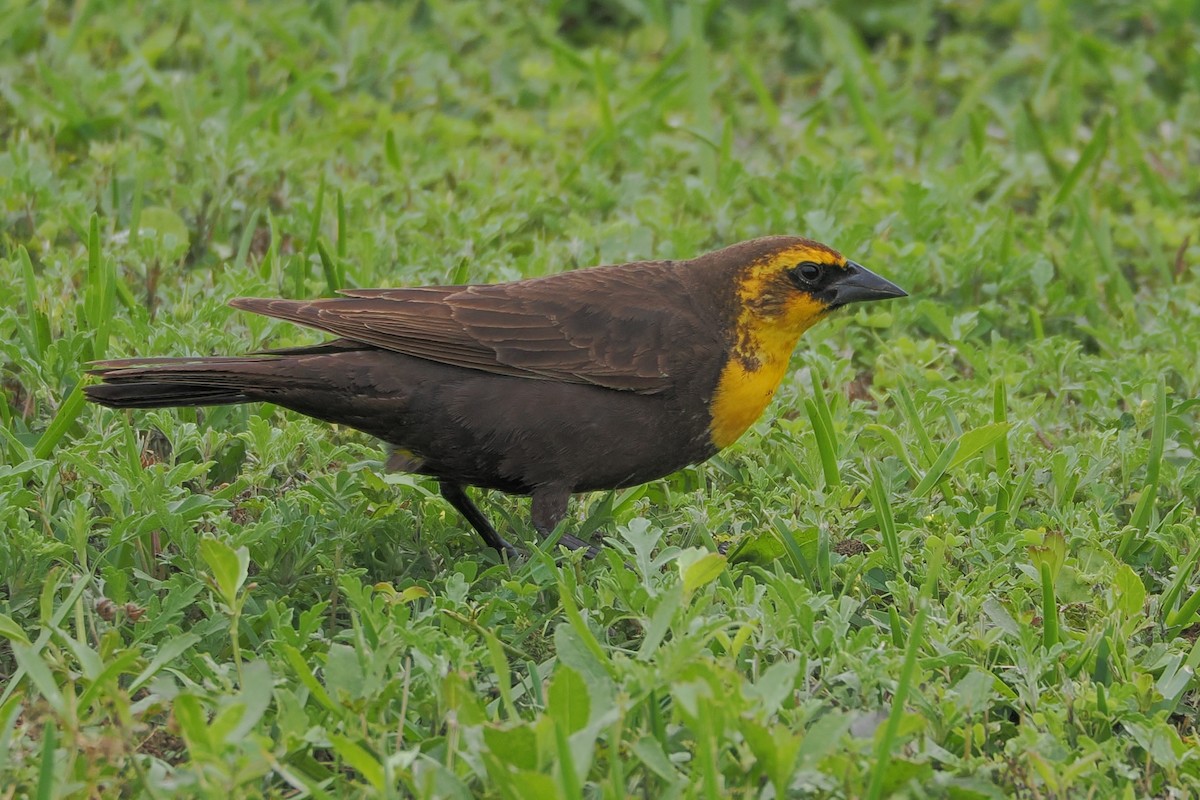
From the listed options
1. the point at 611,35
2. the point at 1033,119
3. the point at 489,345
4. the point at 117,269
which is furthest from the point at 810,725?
the point at 611,35

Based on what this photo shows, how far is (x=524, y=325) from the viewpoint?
199 inches

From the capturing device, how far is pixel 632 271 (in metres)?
5.42

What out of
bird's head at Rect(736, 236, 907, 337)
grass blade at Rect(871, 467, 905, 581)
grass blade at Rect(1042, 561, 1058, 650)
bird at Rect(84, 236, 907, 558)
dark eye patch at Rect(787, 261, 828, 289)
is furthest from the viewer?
dark eye patch at Rect(787, 261, 828, 289)

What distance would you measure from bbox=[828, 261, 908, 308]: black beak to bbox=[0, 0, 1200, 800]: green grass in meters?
0.31

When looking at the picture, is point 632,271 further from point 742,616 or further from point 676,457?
point 742,616

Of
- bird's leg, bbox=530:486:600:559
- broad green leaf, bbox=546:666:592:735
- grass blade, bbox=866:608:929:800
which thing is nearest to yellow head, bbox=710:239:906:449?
bird's leg, bbox=530:486:600:559

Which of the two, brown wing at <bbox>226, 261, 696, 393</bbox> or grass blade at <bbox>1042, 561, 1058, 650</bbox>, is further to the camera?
brown wing at <bbox>226, 261, 696, 393</bbox>

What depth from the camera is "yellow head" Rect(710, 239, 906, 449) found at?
5.10 m

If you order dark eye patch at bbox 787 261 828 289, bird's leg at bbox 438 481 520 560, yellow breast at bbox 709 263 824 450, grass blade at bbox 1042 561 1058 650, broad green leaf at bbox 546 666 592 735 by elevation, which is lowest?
bird's leg at bbox 438 481 520 560

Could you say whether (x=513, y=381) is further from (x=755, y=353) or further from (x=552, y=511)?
(x=755, y=353)

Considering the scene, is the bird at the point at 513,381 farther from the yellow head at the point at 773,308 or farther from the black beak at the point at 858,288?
the black beak at the point at 858,288

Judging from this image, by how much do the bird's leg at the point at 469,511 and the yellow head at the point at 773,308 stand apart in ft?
2.49

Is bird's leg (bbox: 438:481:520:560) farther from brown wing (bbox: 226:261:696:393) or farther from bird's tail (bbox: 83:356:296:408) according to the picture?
bird's tail (bbox: 83:356:296:408)

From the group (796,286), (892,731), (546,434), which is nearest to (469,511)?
(546,434)
